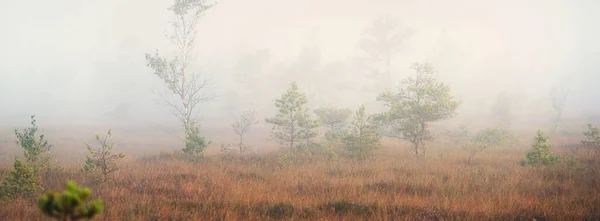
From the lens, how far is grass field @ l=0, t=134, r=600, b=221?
5738 millimetres

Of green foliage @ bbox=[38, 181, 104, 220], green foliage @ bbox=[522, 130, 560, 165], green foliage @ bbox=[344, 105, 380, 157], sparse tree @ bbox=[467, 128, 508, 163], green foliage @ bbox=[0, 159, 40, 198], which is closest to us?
green foliage @ bbox=[38, 181, 104, 220]

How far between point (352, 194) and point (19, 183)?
709 centimetres

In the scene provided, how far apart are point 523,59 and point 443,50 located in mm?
53771

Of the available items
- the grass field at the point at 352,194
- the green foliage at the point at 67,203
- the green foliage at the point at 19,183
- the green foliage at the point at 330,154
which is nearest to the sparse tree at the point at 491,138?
the grass field at the point at 352,194

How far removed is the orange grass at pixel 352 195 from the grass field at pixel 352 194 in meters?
0.02

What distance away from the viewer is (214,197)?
7.10 metres

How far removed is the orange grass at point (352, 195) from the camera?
18.8 feet

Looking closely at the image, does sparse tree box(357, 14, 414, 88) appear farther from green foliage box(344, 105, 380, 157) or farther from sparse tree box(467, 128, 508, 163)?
green foliage box(344, 105, 380, 157)

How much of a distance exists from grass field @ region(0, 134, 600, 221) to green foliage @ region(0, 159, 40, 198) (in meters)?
0.50

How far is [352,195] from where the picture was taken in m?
7.45

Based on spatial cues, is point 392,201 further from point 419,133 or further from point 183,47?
point 183,47

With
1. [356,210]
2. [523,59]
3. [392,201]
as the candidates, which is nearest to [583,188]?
[392,201]

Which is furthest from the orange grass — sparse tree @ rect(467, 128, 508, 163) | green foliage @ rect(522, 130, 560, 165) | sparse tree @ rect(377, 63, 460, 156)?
sparse tree @ rect(467, 128, 508, 163)

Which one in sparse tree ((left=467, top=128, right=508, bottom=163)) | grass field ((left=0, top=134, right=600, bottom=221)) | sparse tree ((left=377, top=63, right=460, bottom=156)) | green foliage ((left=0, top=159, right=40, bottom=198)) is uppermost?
sparse tree ((left=377, top=63, right=460, bottom=156))
